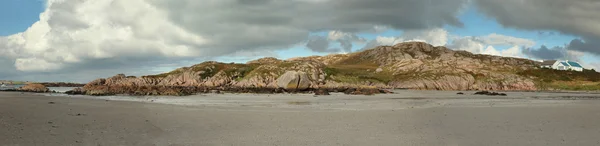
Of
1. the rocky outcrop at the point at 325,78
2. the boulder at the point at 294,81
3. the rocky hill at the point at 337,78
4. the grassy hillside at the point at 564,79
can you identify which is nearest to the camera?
the boulder at the point at 294,81

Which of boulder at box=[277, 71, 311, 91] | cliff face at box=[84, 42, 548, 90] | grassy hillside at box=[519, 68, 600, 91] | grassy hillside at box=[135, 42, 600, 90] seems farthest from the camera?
cliff face at box=[84, 42, 548, 90]

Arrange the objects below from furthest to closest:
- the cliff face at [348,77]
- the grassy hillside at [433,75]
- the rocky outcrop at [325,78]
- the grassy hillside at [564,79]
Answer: the cliff face at [348,77]
the grassy hillside at [433,75]
the rocky outcrop at [325,78]
the grassy hillside at [564,79]

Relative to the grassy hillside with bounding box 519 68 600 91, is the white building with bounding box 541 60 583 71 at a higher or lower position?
higher

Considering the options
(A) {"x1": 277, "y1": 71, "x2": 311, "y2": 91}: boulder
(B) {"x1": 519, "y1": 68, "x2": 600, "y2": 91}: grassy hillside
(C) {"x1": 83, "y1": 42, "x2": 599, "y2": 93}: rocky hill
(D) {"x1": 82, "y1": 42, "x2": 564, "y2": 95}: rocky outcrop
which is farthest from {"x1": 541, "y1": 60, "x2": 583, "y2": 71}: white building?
(A) {"x1": 277, "y1": 71, "x2": 311, "y2": 91}: boulder

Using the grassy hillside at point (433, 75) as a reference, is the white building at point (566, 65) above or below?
above

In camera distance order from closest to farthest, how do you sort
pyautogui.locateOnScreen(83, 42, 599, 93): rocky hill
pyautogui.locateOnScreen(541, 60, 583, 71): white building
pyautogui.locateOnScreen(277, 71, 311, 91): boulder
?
pyautogui.locateOnScreen(277, 71, 311, 91): boulder < pyautogui.locateOnScreen(83, 42, 599, 93): rocky hill < pyautogui.locateOnScreen(541, 60, 583, 71): white building

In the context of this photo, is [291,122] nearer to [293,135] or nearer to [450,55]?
[293,135]

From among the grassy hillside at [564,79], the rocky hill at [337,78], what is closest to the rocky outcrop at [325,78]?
the rocky hill at [337,78]

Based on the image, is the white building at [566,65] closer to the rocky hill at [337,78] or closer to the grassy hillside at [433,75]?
the grassy hillside at [433,75]

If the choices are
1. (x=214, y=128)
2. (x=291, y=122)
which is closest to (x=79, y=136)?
(x=214, y=128)

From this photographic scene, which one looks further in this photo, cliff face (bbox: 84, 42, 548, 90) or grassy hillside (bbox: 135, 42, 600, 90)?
cliff face (bbox: 84, 42, 548, 90)

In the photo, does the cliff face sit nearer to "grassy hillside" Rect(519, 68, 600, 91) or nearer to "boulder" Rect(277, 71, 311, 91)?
"boulder" Rect(277, 71, 311, 91)

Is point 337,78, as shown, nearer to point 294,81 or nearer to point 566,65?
point 294,81

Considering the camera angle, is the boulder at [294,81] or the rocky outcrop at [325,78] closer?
the boulder at [294,81]
